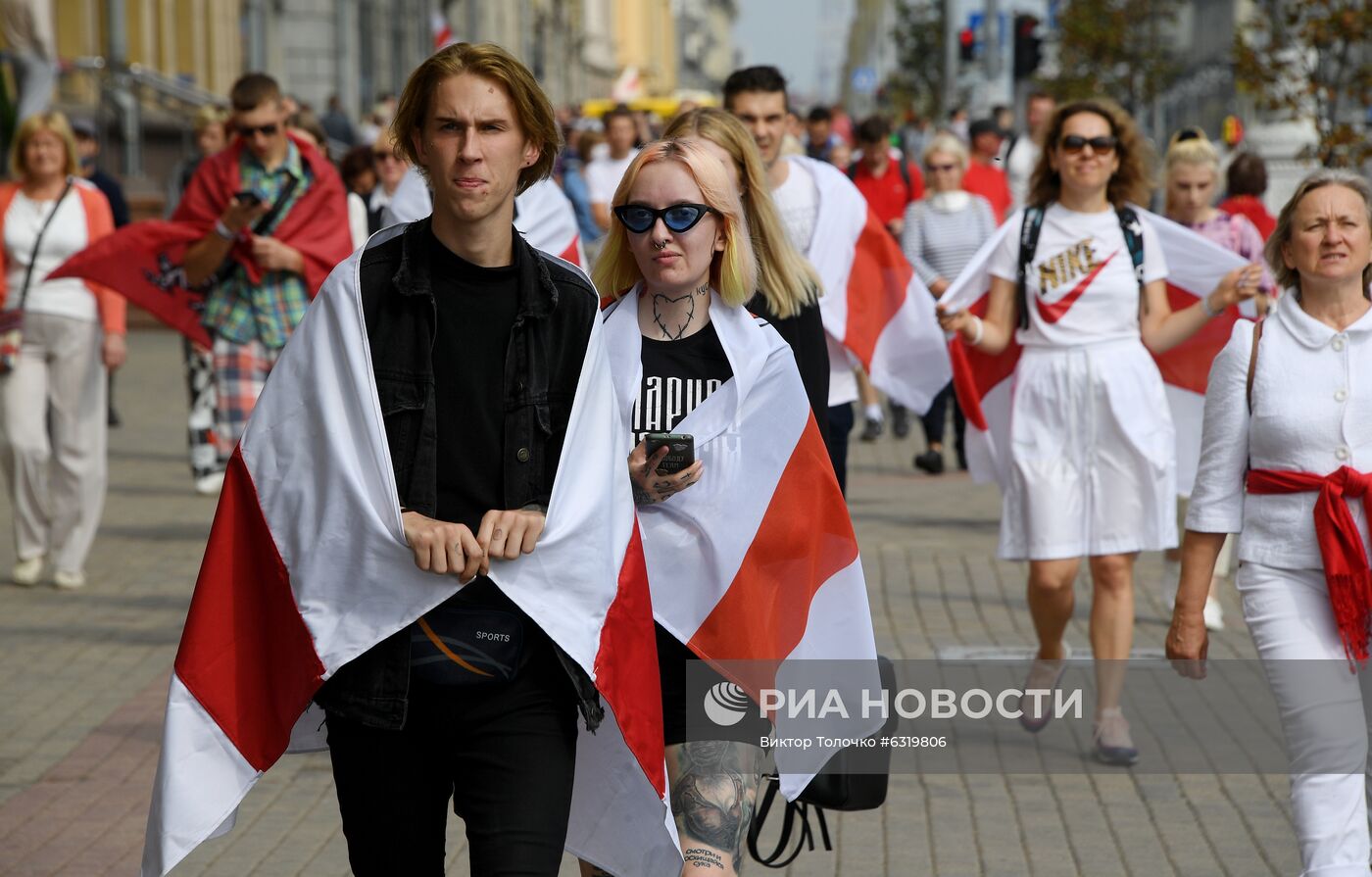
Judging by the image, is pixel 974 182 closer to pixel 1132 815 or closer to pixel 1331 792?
pixel 1132 815

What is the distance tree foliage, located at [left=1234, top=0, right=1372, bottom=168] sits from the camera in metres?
14.1

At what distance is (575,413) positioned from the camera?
11.4 feet

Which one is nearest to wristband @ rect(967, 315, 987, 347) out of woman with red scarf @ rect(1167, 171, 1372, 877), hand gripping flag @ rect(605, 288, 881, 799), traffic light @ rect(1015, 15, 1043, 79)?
woman with red scarf @ rect(1167, 171, 1372, 877)

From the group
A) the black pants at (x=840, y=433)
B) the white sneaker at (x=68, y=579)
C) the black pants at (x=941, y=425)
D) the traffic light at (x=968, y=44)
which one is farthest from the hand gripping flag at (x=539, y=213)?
the traffic light at (x=968, y=44)

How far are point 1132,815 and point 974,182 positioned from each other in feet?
33.2

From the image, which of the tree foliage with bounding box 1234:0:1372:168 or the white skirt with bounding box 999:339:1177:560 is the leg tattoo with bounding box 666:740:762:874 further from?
the tree foliage with bounding box 1234:0:1372:168

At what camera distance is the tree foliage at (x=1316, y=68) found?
14.1 meters

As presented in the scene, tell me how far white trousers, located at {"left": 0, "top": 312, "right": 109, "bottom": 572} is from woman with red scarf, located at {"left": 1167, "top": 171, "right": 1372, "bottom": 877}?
6419 mm

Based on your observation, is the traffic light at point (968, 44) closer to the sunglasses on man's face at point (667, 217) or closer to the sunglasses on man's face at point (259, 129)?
the sunglasses on man's face at point (259, 129)

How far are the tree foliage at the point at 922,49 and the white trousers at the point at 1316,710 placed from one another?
46745 mm

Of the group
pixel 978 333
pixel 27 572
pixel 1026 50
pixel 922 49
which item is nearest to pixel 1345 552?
pixel 978 333

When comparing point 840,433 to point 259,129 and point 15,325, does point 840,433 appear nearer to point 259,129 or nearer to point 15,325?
point 259,129

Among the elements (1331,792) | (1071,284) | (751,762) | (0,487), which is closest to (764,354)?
(751,762)

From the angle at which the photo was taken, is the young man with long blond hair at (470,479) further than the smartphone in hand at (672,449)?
No
